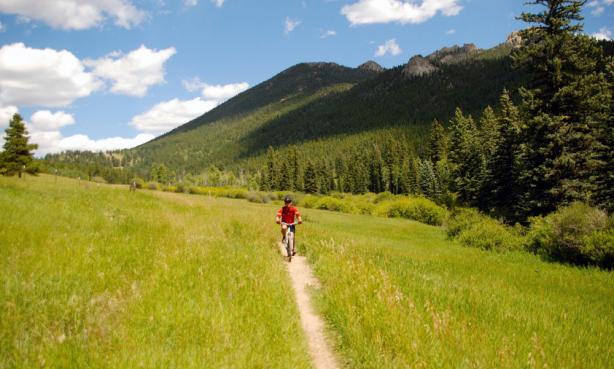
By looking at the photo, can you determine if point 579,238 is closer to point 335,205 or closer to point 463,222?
point 463,222

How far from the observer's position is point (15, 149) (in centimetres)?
5684

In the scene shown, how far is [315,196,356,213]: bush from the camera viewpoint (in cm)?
6950

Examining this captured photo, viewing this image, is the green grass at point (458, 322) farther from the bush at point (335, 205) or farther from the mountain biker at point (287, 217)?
the bush at point (335, 205)

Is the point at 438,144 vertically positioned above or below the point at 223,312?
above

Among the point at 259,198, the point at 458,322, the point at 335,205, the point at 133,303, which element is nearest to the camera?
the point at 133,303

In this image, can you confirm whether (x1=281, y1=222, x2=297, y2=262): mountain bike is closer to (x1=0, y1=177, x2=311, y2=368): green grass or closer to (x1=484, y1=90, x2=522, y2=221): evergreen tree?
(x1=0, y1=177, x2=311, y2=368): green grass

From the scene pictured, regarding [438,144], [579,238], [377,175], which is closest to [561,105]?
[579,238]

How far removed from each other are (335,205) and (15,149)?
5777cm

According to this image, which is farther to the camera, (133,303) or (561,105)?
(561,105)

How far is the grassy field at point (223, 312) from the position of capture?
13.0 feet

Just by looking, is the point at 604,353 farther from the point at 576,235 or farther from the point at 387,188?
the point at 387,188

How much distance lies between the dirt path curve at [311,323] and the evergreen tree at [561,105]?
2031 cm

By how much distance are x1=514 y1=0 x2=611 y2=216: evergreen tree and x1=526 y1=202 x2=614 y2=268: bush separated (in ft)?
20.7

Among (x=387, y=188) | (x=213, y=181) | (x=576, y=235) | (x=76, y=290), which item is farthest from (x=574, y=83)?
(x=213, y=181)
